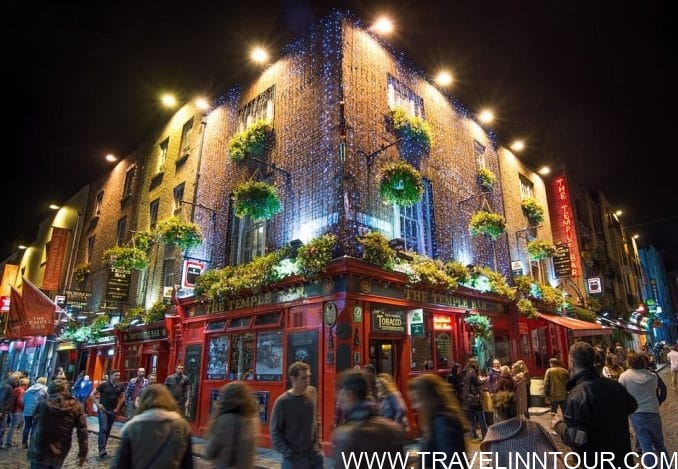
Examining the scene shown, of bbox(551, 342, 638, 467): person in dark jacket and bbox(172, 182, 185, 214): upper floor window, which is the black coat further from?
bbox(172, 182, 185, 214): upper floor window

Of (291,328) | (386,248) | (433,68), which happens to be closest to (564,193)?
(433,68)

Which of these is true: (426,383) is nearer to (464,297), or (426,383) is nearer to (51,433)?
(51,433)

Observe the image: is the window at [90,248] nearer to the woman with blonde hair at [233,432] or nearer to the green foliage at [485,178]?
the green foliage at [485,178]

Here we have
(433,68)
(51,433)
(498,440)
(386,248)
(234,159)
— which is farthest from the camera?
(433,68)

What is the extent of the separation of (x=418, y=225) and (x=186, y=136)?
39.1ft

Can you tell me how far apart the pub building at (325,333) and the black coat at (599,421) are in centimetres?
629

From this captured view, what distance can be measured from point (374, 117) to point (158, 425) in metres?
11.4

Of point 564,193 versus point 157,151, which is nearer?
point 157,151

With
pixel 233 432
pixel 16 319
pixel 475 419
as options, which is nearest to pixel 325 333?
pixel 475 419

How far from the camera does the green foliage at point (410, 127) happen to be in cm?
1427

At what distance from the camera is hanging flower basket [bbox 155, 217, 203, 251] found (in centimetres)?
1452

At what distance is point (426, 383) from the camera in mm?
3697

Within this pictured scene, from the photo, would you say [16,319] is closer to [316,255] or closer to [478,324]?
[316,255]

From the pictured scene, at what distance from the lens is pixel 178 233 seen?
14570 mm
